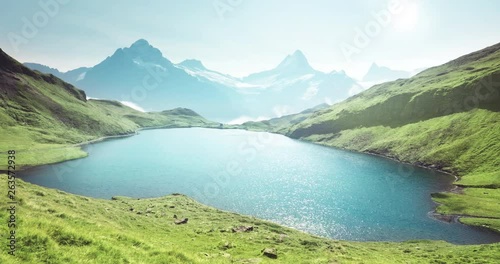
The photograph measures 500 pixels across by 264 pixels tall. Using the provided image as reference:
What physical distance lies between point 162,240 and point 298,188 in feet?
290

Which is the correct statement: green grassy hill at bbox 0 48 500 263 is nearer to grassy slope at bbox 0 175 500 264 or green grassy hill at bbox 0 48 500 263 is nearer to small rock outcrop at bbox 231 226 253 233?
grassy slope at bbox 0 175 500 264

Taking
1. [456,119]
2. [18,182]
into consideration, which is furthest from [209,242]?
[456,119]

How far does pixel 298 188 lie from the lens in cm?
12456

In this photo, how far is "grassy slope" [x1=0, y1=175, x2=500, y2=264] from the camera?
1542 cm

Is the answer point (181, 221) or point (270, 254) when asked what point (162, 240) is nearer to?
point (270, 254)

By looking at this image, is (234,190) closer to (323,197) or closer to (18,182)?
(323,197)

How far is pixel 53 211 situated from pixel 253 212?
64361 millimetres

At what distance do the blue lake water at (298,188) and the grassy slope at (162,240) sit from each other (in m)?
13.7

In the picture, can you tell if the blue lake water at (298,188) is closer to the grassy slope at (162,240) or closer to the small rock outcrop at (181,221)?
the grassy slope at (162,240)

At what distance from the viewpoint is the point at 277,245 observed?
4984 cm

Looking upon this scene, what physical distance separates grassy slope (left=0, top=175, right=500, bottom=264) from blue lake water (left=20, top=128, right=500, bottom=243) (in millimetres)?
13722

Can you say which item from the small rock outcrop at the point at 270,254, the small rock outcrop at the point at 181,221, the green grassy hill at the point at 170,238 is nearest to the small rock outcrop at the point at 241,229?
the green grassy hill at the point at 170,238

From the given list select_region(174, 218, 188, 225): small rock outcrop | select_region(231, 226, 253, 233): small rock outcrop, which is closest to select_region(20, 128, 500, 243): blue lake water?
select_region(231, 226, 253, 233): small rock outcrop

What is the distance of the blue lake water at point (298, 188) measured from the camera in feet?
268
